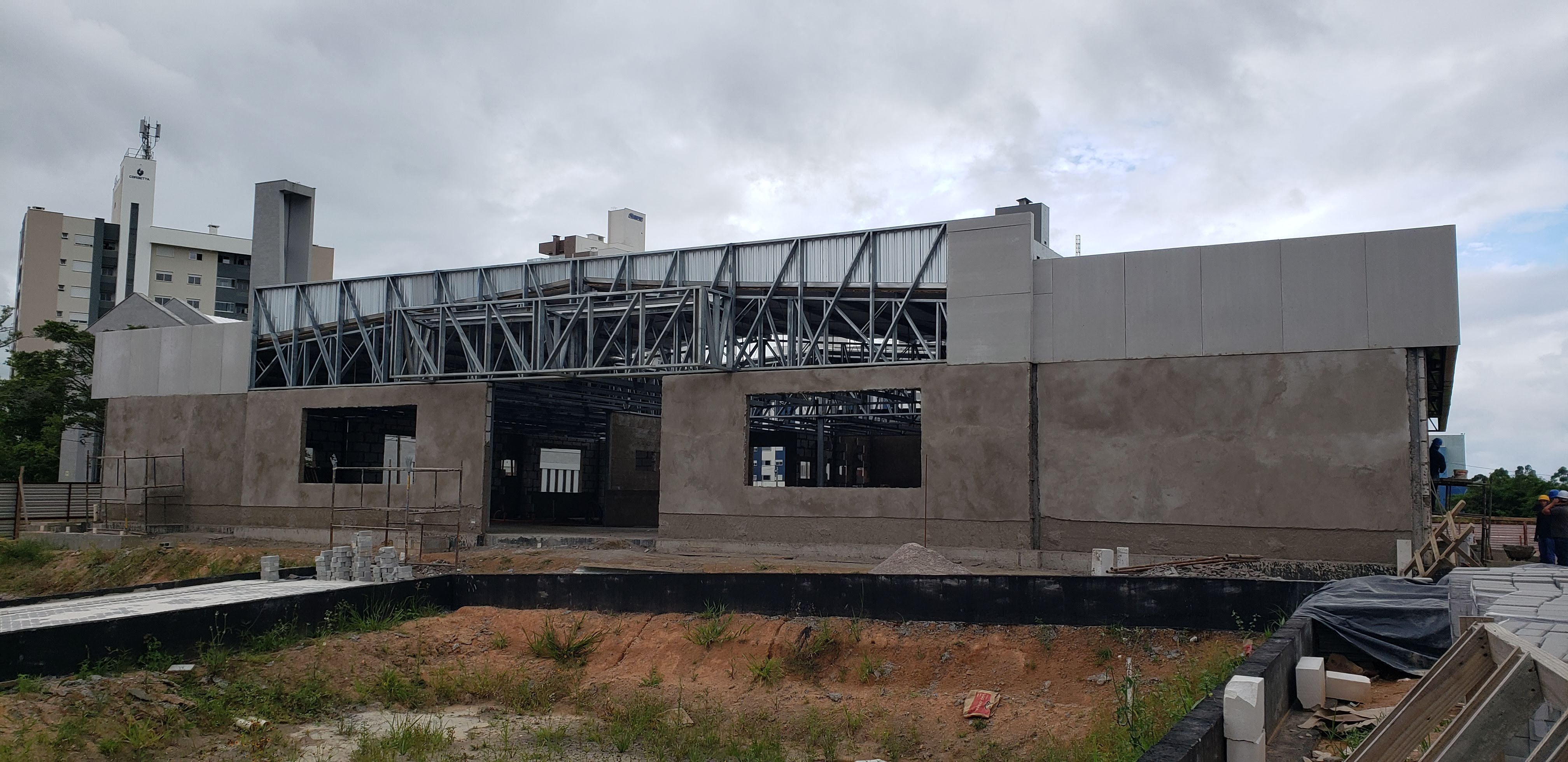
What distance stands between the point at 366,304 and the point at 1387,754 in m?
31.8

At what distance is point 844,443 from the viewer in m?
49.2

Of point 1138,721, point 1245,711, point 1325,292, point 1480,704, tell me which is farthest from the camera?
point 1325,292

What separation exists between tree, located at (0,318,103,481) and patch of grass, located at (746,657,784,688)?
46.5 meters

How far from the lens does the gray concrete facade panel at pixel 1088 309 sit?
22.5 meters

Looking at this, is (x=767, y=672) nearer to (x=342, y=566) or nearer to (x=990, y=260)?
(x=342, y=566)

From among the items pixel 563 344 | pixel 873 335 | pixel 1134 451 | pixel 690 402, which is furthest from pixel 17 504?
pixel 1134 451

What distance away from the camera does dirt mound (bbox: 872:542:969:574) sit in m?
19.4

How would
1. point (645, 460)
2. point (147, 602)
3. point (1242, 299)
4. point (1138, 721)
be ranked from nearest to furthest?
point (1138, 721) → point (147, 602) → point (1242, 299) → point (645, 460)

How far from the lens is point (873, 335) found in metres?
24.8

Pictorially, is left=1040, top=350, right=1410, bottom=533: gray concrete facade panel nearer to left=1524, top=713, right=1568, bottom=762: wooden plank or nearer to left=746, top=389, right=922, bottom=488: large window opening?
left=746, top=389, right=922, bottom=488: large window opening

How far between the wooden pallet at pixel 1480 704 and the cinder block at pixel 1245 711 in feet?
3.36

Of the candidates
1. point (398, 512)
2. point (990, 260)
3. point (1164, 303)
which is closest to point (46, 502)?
point (398, 512)

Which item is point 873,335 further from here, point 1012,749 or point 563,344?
point 1012,749

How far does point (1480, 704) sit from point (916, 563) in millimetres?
15102
